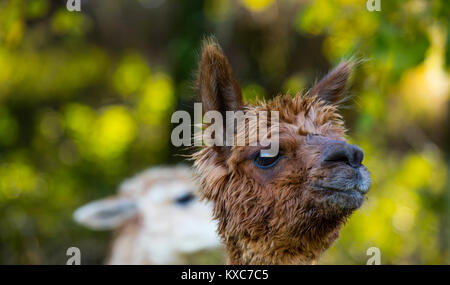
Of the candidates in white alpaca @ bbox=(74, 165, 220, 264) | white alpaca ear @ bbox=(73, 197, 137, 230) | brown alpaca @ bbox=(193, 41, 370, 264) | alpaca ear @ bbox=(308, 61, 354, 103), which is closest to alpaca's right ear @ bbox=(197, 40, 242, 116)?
brown alpaca @ bbox=(193, 41, 370, 264)

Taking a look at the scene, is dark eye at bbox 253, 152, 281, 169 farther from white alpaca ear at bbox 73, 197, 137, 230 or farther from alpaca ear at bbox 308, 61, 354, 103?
white alpaca ear at bbox 73, 197, 137, 230

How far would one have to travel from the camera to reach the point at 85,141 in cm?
1022

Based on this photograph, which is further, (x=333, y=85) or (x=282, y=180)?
(x=333, y=85)

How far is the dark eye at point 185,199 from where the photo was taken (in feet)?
19.3

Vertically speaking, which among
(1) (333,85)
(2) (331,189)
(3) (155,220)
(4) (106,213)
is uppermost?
(1) (333,85)

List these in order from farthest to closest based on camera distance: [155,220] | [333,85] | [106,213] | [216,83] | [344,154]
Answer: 1. [155,220]
2. [106,213]
3. [333,85]
4. [216,83]
5. [344,154]

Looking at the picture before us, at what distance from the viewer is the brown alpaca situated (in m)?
2.52

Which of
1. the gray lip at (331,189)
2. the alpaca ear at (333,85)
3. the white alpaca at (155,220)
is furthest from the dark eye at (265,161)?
the white alpaca at (155,220)

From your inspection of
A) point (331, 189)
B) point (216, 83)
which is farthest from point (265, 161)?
point (216, 83)

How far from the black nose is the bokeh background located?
8.01 feet

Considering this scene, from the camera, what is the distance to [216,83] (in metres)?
2.87

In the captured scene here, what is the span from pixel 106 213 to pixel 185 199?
91 cm

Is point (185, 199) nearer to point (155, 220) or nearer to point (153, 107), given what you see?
point (155, 220)

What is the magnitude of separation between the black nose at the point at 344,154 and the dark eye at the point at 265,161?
0.28 m
